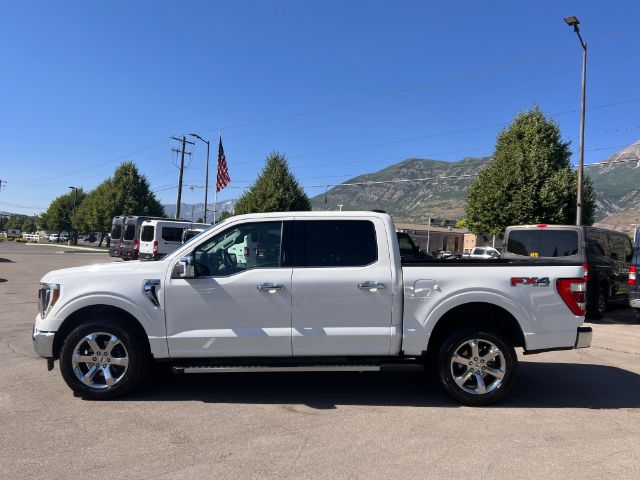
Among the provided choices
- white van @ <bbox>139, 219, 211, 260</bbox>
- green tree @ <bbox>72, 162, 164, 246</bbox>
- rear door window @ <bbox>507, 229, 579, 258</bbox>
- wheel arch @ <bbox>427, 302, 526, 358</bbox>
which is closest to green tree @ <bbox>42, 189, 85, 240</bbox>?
green tree @ <bbox>72, 162, 164, 246</bbox>

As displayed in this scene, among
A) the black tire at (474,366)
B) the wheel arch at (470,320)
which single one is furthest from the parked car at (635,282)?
the black tire at (474,366)

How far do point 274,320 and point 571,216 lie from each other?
22.2 meters

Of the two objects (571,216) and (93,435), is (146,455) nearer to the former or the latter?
(93,435)

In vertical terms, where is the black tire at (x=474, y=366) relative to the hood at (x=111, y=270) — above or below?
below

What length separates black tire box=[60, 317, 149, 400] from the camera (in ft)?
15.7

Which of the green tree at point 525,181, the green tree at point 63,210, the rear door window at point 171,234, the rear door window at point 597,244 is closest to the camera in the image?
the rear door window at point 597,244

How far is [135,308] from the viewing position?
15.8ft

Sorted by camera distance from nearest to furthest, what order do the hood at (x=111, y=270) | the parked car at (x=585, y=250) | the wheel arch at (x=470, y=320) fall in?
the hood at (x=111, y=270) < the wheel arch at (x=470, y=320) < the parked car at (x=585, y=250)

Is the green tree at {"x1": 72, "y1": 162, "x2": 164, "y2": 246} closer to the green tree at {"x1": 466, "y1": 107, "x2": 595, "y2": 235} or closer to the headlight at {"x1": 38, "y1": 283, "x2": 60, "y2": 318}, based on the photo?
the green tree at {"x1": 466, "y1": 107, "x2": 595, "y2": 235}

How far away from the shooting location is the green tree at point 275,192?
36594 millimetres

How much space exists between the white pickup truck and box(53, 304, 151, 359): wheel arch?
0.01 meters

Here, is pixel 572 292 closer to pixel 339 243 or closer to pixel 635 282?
pixel 339 243

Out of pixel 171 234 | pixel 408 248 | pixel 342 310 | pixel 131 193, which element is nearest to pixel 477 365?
pixel 342 310

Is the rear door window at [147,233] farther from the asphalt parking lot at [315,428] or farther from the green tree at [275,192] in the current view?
the asphalt parking lot at [315,428]
